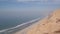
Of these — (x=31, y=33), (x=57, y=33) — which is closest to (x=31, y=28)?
(x=31, y=33)

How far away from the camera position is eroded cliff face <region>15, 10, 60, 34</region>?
1.32 meters

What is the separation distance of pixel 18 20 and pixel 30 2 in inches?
10.8

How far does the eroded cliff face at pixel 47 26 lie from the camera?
4.33ft

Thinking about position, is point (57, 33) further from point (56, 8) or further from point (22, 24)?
point (22, 24)

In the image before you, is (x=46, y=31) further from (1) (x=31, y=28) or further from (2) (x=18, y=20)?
(2) (x=18, y=20)

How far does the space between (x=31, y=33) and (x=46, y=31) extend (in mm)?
194

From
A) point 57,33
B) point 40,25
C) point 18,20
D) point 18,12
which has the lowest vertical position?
point 57,33

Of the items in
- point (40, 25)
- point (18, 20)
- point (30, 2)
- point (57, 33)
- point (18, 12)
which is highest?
point (30, 2)

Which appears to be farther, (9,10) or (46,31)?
(9,10)

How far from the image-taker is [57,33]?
1.30 meters

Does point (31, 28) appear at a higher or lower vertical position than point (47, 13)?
lower

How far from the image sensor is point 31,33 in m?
1.41

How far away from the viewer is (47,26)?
136cm

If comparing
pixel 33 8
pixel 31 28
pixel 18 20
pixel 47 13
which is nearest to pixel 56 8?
pixel 47 13
